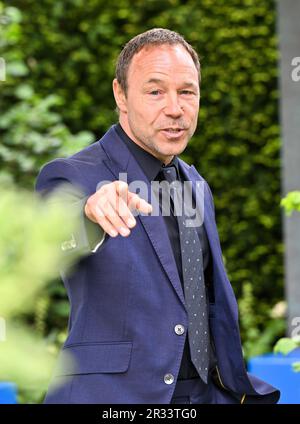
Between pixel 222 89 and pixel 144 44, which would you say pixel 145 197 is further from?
pixel 222 89

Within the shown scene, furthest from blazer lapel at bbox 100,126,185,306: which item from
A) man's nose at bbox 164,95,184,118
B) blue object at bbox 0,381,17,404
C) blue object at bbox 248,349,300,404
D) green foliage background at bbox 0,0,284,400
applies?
green foliage background at bbox 0,0,284,400

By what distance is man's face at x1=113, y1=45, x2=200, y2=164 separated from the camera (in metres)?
2.49

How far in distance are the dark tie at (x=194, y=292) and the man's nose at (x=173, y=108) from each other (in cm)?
24

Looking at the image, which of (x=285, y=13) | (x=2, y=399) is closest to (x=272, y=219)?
(x=285, y=13)

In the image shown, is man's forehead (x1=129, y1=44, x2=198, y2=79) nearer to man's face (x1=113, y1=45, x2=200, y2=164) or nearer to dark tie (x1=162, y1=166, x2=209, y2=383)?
man's face (x1=113, y1=45, x2=200, y2=164)

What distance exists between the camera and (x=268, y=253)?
6.46 meters

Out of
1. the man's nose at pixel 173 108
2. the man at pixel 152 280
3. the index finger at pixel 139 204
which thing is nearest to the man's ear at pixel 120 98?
the man at pixel 152 280

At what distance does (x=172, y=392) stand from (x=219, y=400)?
0.99 ft

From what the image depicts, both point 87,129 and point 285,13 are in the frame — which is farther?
point 87,129

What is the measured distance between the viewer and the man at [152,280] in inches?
91.0

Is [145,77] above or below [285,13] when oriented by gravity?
below

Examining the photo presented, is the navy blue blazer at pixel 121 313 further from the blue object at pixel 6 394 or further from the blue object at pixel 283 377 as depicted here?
the blue object at pixel 283 377

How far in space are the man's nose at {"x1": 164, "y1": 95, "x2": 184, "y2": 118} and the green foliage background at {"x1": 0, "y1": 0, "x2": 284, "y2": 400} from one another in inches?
150
